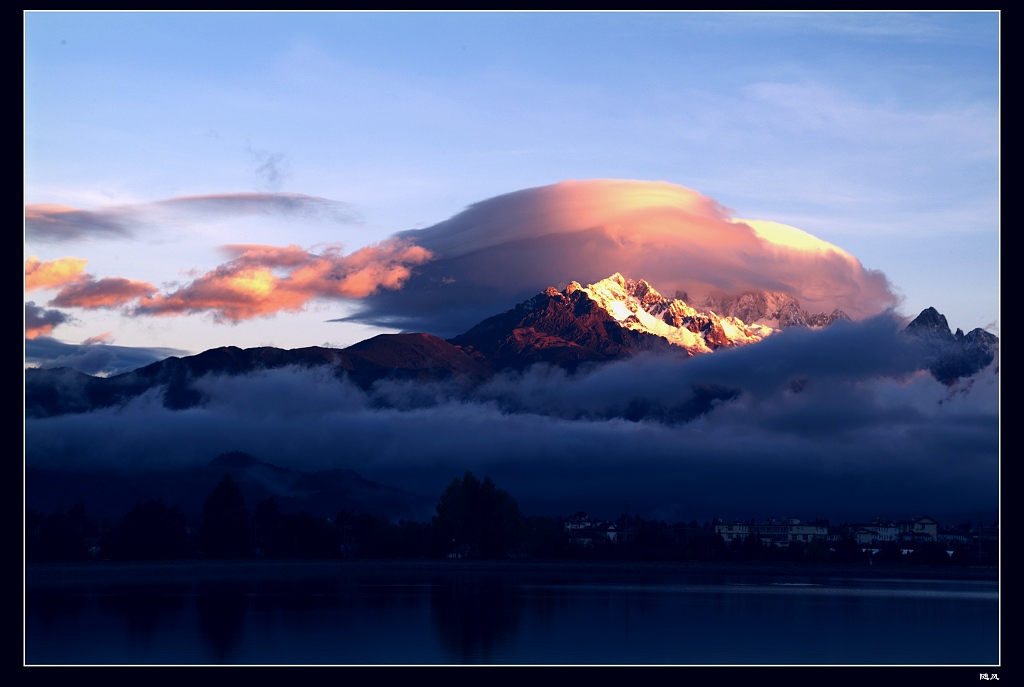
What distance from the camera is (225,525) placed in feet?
466

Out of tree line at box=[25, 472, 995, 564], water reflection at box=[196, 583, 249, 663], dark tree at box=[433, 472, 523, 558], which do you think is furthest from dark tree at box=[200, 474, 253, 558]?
water reflection at box=[196, 583, 249, 663]

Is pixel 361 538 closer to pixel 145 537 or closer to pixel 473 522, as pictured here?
pixel 473 522

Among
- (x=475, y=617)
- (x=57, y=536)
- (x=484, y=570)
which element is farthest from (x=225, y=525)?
(x=475, y=617)

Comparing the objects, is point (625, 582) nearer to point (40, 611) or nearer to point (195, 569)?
point (195, 569)

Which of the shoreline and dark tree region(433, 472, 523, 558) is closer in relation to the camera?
the shoreline

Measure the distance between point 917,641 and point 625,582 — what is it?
65.5m

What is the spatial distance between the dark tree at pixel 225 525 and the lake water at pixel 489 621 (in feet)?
60.4

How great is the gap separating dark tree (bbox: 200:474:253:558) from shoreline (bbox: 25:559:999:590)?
4.01m

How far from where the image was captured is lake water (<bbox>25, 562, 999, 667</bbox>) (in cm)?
5316

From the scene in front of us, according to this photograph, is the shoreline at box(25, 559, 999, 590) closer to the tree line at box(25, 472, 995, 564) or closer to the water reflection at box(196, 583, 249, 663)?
the tree line at box(25, 472, 995, 564)

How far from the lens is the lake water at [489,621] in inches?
2093

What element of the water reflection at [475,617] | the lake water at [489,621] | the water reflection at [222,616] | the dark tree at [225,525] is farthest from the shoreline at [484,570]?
the water reflection at [475,617]

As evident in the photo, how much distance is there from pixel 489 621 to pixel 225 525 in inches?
3127

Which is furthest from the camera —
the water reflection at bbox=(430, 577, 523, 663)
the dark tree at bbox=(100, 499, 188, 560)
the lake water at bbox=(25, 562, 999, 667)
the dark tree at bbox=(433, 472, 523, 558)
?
the dark tree at bbox=(433, 472, 523, 558)
